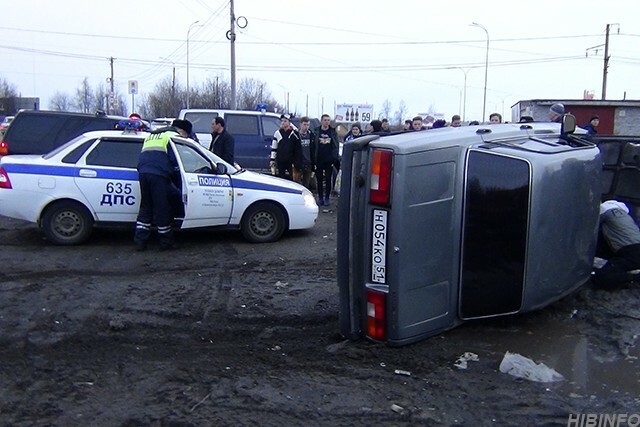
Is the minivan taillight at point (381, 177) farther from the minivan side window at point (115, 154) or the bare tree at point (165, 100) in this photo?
the bare tree at point (165, 100)

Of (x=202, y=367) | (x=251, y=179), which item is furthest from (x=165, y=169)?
(x=202, y=367)

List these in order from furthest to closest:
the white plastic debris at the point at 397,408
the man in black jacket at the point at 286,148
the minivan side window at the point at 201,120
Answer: the minivan side window at the point at 201,120
the man in black jacket at the point at 286,148
the white plastic debris at the point at 397,408

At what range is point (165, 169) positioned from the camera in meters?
9.00

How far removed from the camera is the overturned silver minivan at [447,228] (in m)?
4.76

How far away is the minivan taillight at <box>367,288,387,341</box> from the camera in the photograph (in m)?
4.88

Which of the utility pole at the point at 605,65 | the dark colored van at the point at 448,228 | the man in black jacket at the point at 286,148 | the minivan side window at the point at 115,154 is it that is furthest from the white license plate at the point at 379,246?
the utility pole at the point at 605,65

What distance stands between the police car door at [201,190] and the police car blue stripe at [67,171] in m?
0.74

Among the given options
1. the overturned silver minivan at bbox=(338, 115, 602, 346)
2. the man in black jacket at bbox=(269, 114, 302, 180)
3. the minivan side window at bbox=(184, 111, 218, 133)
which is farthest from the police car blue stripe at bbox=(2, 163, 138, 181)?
the minivan side window at bbox=(184, 111, 218, 133)

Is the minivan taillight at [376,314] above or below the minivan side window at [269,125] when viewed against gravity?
below

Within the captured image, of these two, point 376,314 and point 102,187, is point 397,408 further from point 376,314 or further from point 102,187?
point 102,187

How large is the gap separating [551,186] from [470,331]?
1.29 meters

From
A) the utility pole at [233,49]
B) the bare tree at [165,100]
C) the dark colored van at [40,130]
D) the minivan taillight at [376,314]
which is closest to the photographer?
the minivan taillight at [376,314]

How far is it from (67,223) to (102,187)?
0.72 metres

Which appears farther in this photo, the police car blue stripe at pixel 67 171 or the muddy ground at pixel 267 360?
the police car blue stripe at pixel 67 171
